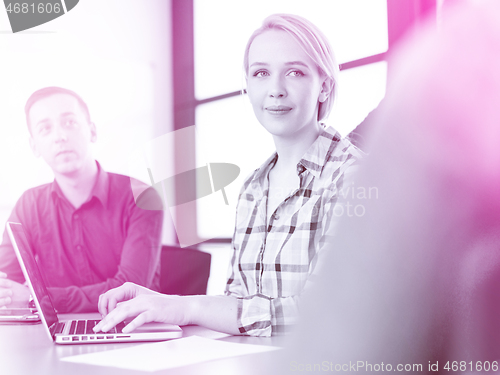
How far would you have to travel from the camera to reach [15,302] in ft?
3.57

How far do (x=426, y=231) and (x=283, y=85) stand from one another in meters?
1.03

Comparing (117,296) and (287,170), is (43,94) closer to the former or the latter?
(287,170)

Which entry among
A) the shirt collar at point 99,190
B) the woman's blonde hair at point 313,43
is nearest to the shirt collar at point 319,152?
the woman's blonde hair at point 313,43

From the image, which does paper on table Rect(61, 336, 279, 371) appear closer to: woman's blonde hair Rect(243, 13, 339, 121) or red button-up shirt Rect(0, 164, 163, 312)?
woman's blonde hair Rect(243, 13, 339, 121)

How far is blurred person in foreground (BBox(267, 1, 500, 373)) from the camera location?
25 centimetres

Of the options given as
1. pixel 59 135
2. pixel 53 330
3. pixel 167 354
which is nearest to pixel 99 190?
pixel 59 135

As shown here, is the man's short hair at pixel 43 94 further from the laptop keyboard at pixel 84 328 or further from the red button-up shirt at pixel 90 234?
the laptop keyboard at pixel 84 328

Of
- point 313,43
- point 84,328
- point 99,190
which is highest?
point 313,43

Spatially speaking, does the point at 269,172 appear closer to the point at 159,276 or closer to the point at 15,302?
the point at 15,302

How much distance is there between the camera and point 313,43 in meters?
1.28

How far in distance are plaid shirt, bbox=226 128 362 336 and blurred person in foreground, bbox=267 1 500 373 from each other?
0.67 m

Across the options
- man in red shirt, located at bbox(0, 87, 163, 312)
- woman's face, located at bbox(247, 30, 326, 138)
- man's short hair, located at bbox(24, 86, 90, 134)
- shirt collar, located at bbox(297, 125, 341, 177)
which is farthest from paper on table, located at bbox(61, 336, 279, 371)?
man's short hair, located at bbox(24, 86, 90, 134)

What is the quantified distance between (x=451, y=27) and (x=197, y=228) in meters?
2.33

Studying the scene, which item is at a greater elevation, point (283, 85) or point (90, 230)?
point (283, 85)
